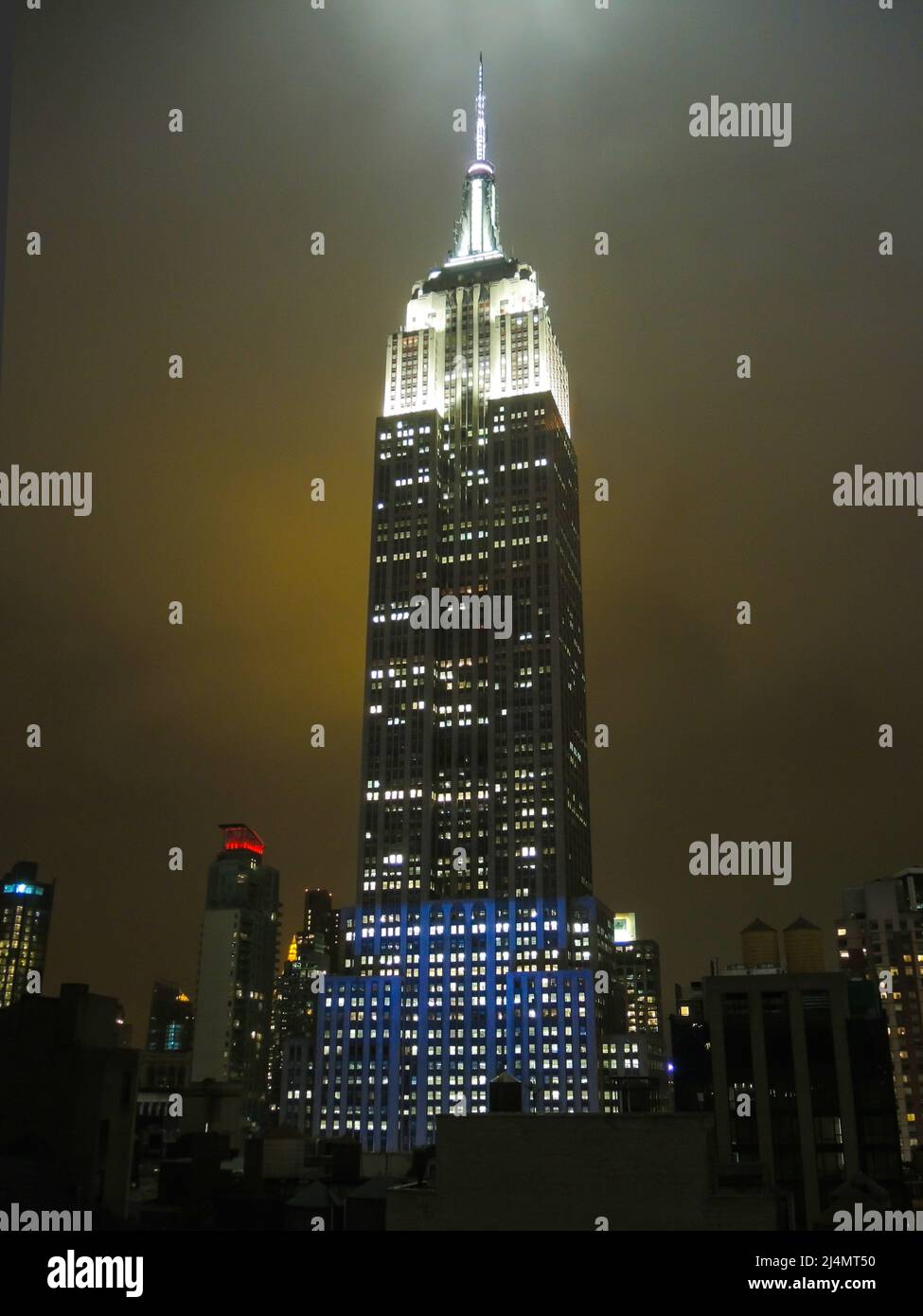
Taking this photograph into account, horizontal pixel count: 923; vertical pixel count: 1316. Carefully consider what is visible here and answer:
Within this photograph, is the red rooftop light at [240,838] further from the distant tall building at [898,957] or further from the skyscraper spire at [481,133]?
the skyscraper spire at [481,133]

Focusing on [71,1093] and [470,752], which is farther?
[470,752]

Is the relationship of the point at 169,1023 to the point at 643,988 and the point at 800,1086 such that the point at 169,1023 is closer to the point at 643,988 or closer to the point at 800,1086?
the point at 643,988

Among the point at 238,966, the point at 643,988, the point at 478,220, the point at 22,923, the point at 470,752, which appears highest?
the point at 478,220

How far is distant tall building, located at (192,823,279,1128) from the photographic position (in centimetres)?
11738

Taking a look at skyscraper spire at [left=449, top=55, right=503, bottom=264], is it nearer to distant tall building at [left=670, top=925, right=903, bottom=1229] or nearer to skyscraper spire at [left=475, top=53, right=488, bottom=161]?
skyscraper spire at [left=475, top=53, right=488, bottom=161]

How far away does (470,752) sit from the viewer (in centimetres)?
9188

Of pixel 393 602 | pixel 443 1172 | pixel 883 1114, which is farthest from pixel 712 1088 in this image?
pixel 393 602

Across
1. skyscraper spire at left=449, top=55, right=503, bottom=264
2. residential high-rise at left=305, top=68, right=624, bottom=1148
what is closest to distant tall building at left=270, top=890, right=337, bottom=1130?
residential high-rise at left=305, top=68, right=624, bottom=1148

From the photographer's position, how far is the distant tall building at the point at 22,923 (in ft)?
235

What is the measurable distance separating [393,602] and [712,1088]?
6454 centimetres

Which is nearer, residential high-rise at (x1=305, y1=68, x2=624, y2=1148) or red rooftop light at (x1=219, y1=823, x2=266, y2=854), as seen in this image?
residential high-rise at (x1=305, y1=68, x2=624, y2=1148)

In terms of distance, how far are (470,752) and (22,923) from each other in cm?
3617

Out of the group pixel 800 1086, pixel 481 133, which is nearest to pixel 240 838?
A: pixel 481 133

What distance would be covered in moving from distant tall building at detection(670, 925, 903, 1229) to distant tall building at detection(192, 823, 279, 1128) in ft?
283
